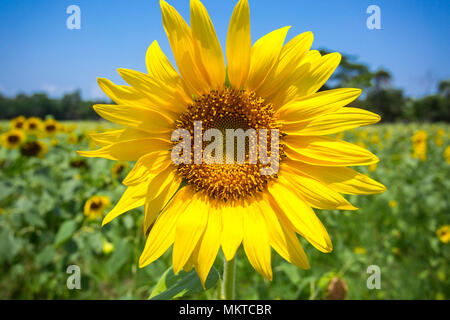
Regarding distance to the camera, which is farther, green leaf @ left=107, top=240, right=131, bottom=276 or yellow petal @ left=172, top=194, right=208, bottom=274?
green leaf @ left=107, top=240, right=131, bottom=276

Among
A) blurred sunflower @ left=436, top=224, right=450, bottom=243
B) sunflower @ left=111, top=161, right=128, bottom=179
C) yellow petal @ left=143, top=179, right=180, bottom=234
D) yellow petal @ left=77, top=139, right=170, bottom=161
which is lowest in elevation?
blurred sunflower @ left=436, top=224, right=450, bottom=243

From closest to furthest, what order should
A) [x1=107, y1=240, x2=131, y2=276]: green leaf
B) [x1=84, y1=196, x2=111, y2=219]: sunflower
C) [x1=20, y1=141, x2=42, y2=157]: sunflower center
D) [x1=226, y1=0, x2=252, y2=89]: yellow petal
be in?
[x1=226, y1=0, x2=252, y2=89]: yellow petal, [x1=107, y1=240, x2=131, y2=276]: green leaf, [x1=84, y1=196, x2=111, y2=219]: sunflower, [x1=20, y1=141, x2=42, y2=157]: sunflower center

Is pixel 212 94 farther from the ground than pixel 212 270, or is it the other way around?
pixel 212 94

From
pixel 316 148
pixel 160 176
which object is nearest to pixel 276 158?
pixel 316 148

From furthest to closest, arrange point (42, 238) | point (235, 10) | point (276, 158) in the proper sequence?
point (42, 238), point (276, 158), point (235, 10)

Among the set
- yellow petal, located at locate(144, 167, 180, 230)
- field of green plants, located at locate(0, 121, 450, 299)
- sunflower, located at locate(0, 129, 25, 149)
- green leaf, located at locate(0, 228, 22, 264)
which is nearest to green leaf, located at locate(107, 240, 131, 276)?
field of green plants, located at locate(0, 121, 450, 299)

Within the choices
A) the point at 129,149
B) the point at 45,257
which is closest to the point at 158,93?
the point at 129,149

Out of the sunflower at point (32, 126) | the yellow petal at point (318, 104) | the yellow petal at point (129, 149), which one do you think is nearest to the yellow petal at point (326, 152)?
the yellow petal at point (318, 104)

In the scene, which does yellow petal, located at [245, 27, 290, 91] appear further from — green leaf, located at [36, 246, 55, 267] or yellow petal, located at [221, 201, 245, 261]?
green leaf, located at [36, 246, 55, 267]

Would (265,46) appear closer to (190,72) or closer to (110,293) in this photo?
(190,72)
